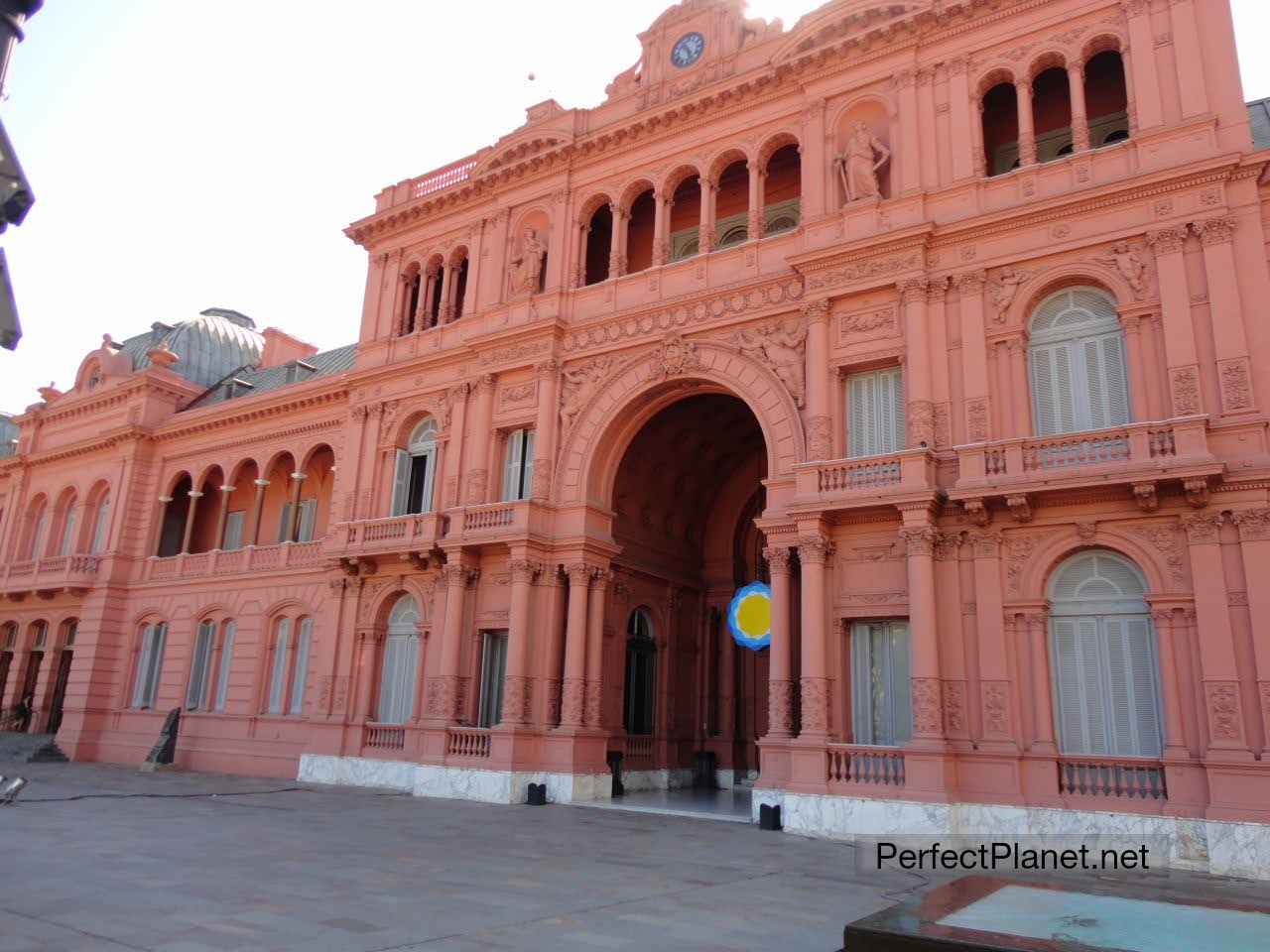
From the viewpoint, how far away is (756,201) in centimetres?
2308

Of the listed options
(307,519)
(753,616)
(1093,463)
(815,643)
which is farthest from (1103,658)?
(307,519)

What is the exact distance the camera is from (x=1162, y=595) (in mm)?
15930

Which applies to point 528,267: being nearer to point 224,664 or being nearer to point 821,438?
point 821,438

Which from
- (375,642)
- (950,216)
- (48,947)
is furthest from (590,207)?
(48,947)

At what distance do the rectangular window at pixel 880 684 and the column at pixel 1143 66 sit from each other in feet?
35.2

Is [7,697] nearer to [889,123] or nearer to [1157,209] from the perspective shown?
[889,123]

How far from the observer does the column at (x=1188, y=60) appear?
17844mm

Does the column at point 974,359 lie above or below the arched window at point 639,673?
above

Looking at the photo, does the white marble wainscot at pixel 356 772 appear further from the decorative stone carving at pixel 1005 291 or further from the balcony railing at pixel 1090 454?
the decorative stone carving at pixel 1005 291

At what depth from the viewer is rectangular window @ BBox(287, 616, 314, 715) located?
95.7ft

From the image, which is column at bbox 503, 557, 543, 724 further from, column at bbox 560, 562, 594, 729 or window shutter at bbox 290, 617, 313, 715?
window shutter at bbox 290, 617, 313, 715

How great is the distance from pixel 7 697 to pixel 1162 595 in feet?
129

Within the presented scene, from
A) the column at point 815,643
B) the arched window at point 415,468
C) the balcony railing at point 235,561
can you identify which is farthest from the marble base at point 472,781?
the balcony railing at point 235,561

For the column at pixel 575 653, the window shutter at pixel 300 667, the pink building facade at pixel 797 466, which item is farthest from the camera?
the window shutter at pixel 300 667
